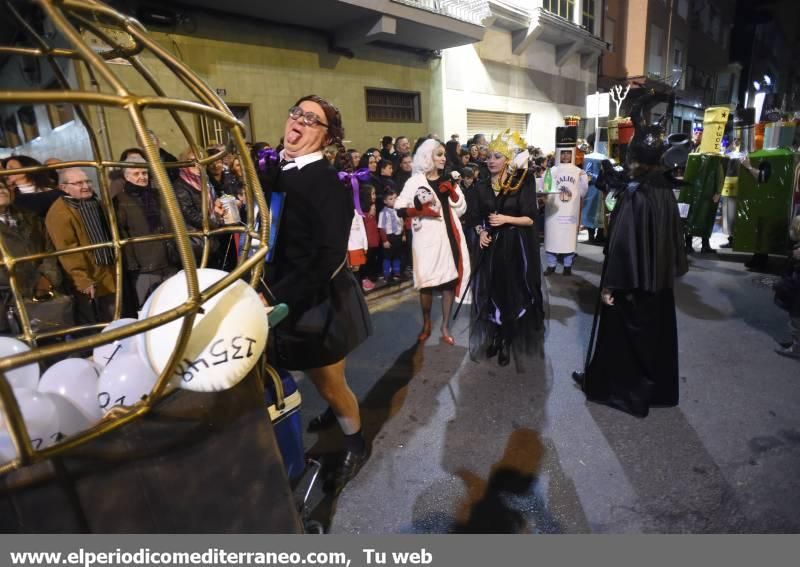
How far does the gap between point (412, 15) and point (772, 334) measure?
26.8ft

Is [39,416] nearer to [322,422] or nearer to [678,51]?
[322,422]

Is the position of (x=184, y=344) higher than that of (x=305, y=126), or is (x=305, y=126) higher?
(x=305, y=126)

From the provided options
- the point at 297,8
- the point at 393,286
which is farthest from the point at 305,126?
the point at 297,8

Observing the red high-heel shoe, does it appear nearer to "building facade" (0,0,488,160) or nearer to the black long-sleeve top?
the black long-sleeve top

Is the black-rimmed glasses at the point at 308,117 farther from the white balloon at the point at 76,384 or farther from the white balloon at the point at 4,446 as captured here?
the white balloon at the point at 4,446

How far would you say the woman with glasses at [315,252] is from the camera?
1966 millimetres

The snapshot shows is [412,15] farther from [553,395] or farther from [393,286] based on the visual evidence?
[553,395]

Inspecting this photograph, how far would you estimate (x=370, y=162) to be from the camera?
20.7ft

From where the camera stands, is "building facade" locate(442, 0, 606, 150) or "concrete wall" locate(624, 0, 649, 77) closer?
"building facade" locate(442, 0, 606, 150)

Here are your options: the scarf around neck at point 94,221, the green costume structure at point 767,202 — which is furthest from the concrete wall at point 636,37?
the scarf around neck at point 94,221

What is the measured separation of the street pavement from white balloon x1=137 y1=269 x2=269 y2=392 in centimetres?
154

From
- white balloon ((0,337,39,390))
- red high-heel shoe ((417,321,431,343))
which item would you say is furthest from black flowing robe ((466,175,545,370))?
white balloon ((0,337,39,390))

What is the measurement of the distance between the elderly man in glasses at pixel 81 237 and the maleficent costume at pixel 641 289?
3869mm

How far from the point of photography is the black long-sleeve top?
193 centimetres
